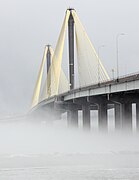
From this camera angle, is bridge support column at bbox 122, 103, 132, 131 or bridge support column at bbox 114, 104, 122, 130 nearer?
bridge support column at bbox 122, 103, 132, 131

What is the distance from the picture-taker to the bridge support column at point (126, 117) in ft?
233

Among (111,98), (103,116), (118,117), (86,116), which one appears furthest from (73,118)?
(111,98)

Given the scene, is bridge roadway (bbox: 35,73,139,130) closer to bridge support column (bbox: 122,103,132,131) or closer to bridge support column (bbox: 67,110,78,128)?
bridge support column (bbox: 122,103,132,131)

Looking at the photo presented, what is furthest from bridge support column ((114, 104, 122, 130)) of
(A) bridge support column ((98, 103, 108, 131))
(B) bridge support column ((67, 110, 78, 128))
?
(B) bridge support column ((67, 110, 78, 128))

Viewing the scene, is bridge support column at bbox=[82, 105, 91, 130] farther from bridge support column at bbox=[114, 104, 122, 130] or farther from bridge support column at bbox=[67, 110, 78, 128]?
bridge support column at bbox=[67, 110, 78, 128]

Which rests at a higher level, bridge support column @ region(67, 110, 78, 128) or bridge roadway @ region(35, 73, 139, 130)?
bridge roadway @ region(35, 73, 139, 130)

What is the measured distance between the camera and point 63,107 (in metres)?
98.9

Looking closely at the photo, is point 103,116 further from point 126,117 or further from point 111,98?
point 111,98

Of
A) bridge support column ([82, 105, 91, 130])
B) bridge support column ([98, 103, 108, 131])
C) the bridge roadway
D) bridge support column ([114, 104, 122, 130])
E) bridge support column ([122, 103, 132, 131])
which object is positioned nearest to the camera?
the bridge roadway

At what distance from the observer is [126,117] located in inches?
2840

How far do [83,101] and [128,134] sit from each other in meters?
18.3

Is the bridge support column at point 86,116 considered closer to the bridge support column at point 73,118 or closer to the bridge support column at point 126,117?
the bridge support column at point 73,118

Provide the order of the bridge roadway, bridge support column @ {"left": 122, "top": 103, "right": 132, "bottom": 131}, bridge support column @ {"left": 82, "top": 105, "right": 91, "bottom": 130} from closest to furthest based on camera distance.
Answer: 1. the bridge roadway
2. bridge support column @ {"left": 122, "top": 103, "right": 132, "bottom": 131}
3. bridge support column @ {"left": 82, "top": 105, "right": 91, "bottom": 130}

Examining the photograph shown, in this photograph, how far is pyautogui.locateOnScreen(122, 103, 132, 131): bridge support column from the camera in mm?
71000
